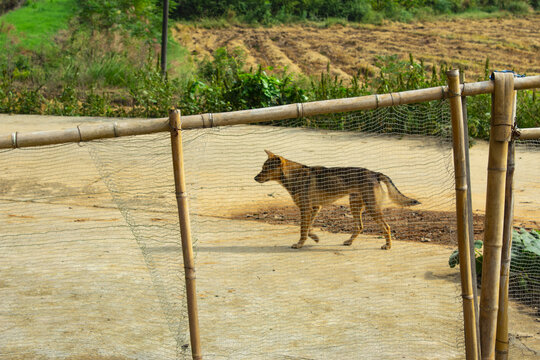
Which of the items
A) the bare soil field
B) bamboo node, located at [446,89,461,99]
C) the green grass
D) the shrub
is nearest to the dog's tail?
bamboo node, located at [446,89,461,99]

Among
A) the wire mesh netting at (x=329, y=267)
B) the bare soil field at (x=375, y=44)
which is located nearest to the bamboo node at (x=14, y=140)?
the wire mesh netting at (x=329, y=267)

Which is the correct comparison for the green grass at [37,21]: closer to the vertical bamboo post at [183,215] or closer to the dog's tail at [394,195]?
the dog's tail at [394,195]

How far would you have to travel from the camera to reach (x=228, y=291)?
15.0ft

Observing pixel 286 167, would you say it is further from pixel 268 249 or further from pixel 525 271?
pixel 525 271

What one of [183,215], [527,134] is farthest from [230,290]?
[527,134]

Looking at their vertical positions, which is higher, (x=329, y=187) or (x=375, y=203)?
(x=329, y=187)

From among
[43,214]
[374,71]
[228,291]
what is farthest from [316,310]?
[374,71]

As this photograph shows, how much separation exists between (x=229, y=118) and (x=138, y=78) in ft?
34.2

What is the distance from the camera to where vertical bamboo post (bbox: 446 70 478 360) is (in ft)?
10.4

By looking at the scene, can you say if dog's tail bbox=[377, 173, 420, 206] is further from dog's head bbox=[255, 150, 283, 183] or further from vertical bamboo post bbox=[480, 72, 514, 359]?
vertical bamboo post bbox=[480, 72, 514, 359]

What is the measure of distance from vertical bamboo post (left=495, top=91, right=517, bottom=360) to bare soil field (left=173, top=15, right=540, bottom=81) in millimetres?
15668

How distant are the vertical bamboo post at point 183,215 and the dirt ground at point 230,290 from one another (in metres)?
0.37

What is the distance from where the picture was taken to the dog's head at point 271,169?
5.17 meters

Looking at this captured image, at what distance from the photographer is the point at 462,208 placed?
3.21m
